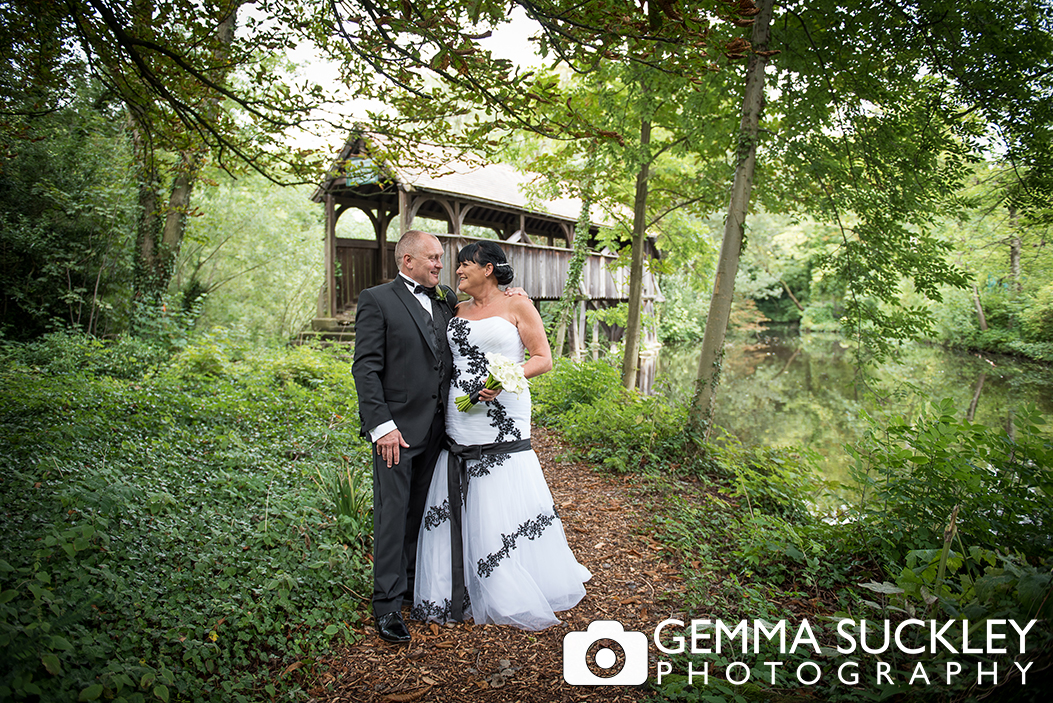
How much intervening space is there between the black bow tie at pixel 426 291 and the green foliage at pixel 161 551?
5.51ft

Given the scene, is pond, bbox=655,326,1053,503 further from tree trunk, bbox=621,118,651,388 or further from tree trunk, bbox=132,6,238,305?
tree trunk, bbox=132,6,238,305

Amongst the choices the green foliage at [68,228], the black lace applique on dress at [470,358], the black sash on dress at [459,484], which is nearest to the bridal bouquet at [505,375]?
the black lace applique on dress at [470,358]

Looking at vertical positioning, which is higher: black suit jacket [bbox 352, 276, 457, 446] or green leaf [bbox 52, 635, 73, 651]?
black suit jacket [bbox 352, 276, 457, 446]

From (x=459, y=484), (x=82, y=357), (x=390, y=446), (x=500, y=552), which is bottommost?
(x=500, y=552)

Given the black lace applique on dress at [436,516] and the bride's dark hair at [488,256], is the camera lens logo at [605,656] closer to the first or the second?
the black lace applique on dress at [436,516]

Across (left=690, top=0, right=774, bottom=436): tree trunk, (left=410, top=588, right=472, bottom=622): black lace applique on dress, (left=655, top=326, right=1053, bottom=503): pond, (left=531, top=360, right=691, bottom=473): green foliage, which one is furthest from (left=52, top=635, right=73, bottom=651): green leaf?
(left=655, top=326, right=1053, bottom=503): pond

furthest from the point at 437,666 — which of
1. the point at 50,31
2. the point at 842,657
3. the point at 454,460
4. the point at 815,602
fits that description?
the point at 50,31

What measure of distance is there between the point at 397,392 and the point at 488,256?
0.93m

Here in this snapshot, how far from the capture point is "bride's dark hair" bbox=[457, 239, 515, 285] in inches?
117

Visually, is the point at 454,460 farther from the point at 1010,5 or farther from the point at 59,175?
the point at 59,175

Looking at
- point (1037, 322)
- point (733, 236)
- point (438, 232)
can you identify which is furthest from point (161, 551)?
point (1037, 322)

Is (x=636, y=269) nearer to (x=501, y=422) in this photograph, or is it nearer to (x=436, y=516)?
(x=501, y=422)

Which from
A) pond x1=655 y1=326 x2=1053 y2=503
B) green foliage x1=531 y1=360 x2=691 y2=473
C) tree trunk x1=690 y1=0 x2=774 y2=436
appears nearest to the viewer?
tree trunk x1=690 y1=0 x2=774 y2=436

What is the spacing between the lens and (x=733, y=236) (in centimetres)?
526
